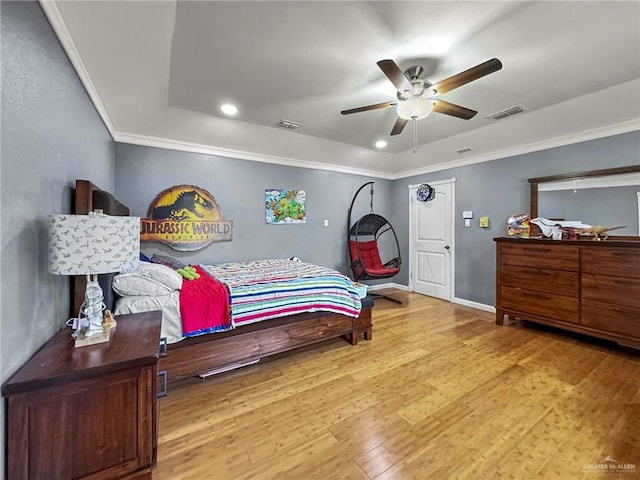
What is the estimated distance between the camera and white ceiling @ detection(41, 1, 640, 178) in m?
1.70

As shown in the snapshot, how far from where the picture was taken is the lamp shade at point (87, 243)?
1.16 metres

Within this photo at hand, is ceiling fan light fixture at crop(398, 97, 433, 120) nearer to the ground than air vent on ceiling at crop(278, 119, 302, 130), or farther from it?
nearer to the ground

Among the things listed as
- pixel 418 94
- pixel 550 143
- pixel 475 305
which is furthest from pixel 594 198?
pixel 418 94

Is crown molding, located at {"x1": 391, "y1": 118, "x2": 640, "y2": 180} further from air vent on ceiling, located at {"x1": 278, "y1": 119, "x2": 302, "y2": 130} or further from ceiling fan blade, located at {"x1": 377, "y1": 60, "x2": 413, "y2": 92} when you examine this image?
air vent on ceiling, located at {"x1": 278, "y1": 119, "x2": 302, "y2": 130}

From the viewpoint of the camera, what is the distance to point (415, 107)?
2352 millimetres

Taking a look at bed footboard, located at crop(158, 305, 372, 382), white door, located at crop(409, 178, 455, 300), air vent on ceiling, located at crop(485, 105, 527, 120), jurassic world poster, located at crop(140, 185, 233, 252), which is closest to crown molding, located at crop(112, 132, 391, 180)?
jurassic world poster, located at crop(140, 185, 233, 252)

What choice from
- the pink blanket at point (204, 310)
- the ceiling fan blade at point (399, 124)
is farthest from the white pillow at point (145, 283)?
the ceiling fan blade at point (399, 124)

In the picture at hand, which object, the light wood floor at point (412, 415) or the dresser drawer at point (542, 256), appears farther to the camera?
the dresser drawer at point (542, 256)

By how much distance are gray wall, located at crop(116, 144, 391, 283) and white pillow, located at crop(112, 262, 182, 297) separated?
1619 mm

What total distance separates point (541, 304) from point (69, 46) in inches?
191

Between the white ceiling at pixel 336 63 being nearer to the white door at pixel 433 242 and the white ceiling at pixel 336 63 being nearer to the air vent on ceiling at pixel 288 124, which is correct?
the air vent on ceiling at pixel 288 124

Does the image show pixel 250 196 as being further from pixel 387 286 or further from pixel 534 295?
pixel 534 295

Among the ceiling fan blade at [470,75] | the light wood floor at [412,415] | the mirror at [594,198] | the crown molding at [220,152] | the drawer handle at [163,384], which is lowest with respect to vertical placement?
the light wood floor at [412,415]

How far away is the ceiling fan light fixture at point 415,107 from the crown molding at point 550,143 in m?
2.40
